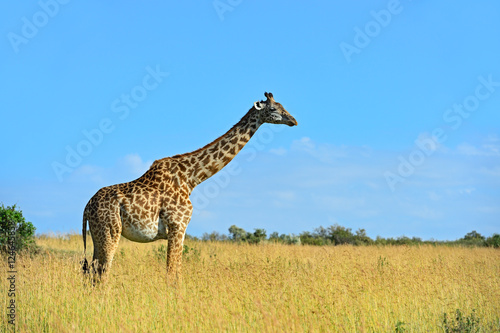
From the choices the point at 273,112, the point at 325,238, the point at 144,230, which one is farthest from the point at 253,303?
the point at 325,238

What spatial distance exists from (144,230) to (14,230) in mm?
9193

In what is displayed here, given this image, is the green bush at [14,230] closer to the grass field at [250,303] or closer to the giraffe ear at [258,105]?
the grass field at [250,303]

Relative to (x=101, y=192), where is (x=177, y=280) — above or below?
below

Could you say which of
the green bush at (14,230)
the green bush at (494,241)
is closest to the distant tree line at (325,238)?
the green bush at (494,241)

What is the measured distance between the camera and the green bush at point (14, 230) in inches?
695

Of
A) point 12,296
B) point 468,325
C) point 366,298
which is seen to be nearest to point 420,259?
point 366,298

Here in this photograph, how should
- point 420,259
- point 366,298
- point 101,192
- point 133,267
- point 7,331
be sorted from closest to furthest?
1. point 7,331
2. point 366,298
3. point 101,192
4. point 133,267
5. point 420,259

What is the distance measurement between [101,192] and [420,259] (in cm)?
1108

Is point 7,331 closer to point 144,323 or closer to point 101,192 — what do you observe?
point 144,323

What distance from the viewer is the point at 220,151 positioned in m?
12.5

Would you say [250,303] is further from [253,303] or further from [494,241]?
[494,241]

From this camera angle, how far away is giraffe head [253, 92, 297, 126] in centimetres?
1220

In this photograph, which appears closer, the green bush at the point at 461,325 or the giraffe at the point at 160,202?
the green bush at the point at 461,325

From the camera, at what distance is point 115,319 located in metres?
8.43
